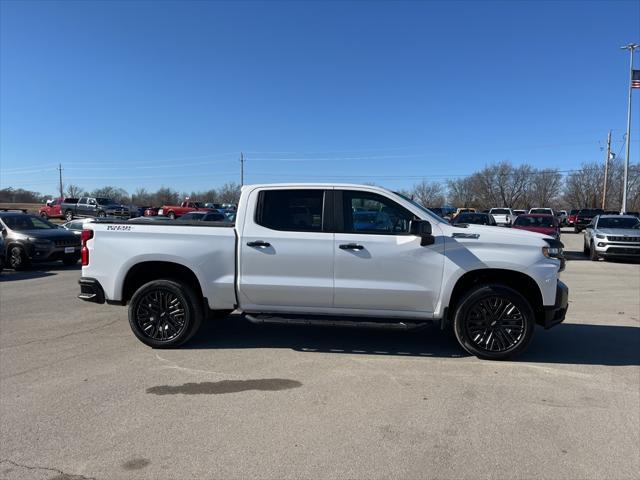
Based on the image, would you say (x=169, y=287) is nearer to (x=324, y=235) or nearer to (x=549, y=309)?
(x=324, y=235)

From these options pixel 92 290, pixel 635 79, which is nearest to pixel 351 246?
pixel 92 290

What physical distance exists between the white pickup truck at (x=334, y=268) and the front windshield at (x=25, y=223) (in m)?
10.6

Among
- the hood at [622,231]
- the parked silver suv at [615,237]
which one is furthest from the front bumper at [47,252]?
the hood at [622,231]

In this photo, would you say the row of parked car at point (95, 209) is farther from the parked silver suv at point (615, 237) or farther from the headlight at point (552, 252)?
the headlight at point (552, 252)

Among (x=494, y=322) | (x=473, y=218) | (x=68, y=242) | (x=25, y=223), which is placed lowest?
(x=494, y=322)

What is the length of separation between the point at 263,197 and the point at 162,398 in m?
2.50

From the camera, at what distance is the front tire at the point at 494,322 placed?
17.1 ft

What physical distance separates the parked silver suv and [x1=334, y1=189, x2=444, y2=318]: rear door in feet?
46.0

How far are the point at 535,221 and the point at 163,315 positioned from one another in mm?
16857

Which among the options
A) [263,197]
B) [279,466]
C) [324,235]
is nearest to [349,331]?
[324,235]

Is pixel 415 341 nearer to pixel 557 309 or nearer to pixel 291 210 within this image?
pixel 557 309

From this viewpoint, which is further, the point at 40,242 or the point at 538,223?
the point at 538,223

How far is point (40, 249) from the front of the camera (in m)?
13.7

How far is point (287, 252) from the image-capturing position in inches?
213
